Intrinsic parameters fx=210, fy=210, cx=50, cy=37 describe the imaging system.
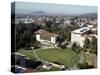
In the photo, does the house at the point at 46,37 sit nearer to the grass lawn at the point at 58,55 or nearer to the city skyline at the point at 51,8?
the grass lawn at the point at 58,55

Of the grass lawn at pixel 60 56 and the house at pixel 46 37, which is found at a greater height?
the house at pixel 46 37

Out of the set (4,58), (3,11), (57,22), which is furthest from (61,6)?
(4,58)

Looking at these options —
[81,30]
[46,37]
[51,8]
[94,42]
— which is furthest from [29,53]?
[94,42]

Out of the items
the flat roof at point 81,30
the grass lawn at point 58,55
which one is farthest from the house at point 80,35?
the grass lawn at point 58,55

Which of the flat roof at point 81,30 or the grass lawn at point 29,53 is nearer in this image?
the grass lawn at point 29,53

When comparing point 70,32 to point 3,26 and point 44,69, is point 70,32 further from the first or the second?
point 3,26

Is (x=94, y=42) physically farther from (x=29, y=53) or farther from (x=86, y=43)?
(x=29, y=53)

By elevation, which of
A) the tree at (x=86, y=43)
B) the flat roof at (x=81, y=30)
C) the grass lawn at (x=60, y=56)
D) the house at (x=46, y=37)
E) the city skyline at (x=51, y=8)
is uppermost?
the city skyline at (x=51, y=8)

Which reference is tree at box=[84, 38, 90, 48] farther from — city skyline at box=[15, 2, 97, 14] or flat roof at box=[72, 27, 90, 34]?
city skyline at box=[15, 2, 97, 14]
